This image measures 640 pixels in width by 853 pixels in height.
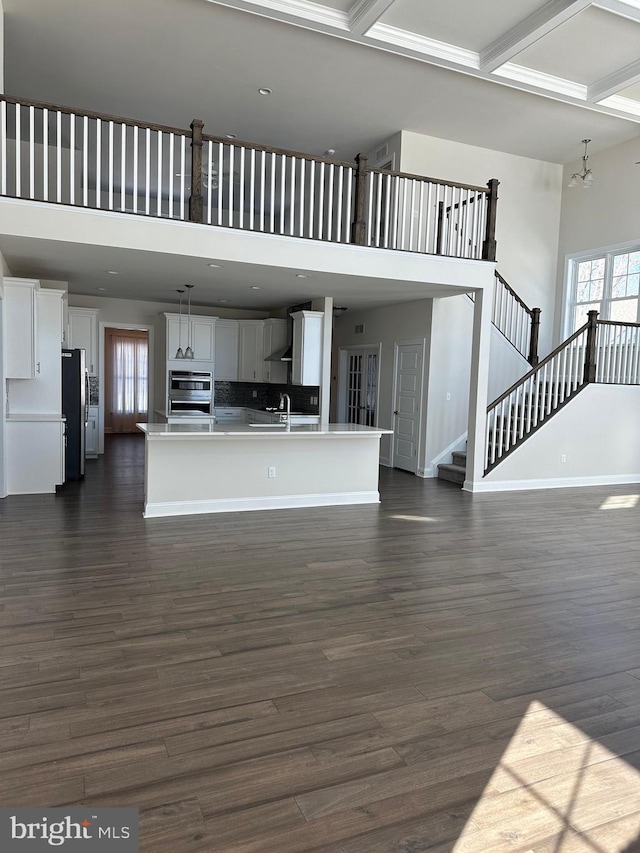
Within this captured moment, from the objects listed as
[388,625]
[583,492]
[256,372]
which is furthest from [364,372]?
[388,625]

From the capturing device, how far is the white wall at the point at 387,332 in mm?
9062

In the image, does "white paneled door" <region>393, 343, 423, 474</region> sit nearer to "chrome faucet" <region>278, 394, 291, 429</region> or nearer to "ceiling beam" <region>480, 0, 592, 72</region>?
"chrome faucet" <region>278, 394, 291, 429</region>

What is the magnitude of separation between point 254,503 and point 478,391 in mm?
3455

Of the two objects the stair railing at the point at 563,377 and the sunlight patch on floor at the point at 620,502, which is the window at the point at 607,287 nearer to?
the stair railing at the point at 563,377

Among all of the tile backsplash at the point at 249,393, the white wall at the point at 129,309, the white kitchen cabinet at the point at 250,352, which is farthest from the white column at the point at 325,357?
the white wall at the point at 129,309

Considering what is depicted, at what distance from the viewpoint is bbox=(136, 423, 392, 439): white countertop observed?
5957 mm

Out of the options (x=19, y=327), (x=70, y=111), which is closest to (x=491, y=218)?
(x=70, y=111)

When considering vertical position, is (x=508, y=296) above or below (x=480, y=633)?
above

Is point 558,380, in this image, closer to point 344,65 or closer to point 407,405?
point 407,405

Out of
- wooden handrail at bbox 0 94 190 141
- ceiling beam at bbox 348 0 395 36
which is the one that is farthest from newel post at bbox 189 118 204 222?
ceiling beam at bbox 348 0 395 36

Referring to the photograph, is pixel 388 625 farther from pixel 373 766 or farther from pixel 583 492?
pixel 583 492

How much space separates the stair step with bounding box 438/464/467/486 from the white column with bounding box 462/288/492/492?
332mm

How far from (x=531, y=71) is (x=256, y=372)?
21.1 ft

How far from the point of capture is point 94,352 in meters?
9.88
